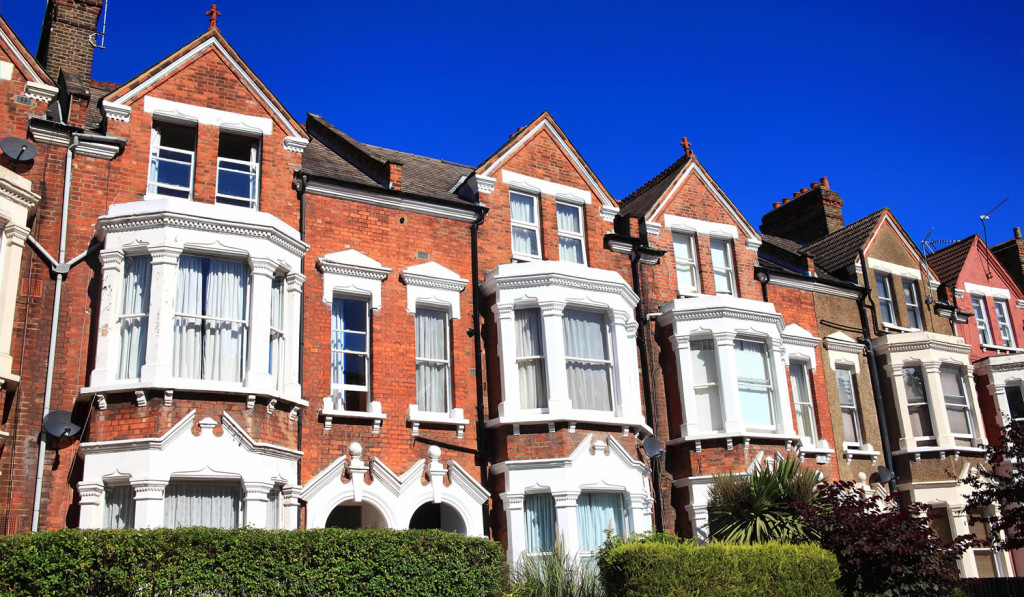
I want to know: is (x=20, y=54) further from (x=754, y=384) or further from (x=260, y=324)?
(x=754, y=384)

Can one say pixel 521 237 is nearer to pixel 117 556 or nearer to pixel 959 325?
pixel 117 556

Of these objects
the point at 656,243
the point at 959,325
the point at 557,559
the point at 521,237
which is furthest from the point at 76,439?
the point at 959,325

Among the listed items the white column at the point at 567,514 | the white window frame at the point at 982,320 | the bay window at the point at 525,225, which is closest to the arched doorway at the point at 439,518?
the white column at the point at 567,514

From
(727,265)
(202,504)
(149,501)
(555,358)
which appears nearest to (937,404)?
(727,265)

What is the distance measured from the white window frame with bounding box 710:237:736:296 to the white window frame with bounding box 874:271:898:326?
18.1 ft

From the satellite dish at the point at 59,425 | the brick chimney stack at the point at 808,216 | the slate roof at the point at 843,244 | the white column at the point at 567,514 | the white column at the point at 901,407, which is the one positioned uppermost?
the brick chimney stack at the point at 808,216

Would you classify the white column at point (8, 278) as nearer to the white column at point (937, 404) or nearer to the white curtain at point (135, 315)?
the white curtain at point (135, 315)

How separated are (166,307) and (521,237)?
26.9ft

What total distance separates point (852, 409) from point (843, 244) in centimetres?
568

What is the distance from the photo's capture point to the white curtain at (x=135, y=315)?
48.0ft

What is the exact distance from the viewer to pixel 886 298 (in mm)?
26047

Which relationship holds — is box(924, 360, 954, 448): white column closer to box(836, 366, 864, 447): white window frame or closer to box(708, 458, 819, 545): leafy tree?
box(836, 366, 864, 447): white window frame

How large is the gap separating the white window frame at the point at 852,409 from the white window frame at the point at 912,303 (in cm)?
354

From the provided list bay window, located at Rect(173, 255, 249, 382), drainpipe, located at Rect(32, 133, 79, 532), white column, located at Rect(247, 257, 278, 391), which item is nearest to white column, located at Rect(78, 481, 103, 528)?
drainpipe, located at Rect(32, 133, 79, 532)
